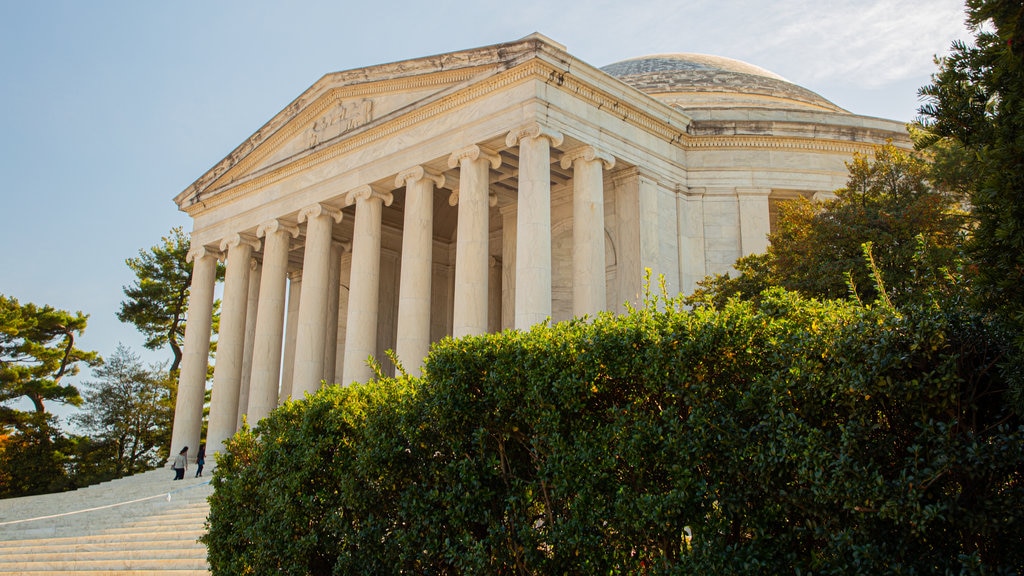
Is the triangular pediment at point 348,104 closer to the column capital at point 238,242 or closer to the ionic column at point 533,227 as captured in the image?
the column capital at point 238,242

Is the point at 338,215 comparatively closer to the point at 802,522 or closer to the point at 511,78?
the point at 511,78

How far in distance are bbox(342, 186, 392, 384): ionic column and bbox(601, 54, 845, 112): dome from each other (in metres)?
18.2

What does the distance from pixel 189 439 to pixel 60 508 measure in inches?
375

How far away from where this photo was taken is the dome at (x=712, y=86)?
151ft

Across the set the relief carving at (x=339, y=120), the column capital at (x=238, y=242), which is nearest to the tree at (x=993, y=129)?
the relief carving at (x=339, y=120)

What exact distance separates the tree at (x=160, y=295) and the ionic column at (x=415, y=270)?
36.0m

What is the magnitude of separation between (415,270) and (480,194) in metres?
4.37

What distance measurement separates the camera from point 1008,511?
8609 millimetres

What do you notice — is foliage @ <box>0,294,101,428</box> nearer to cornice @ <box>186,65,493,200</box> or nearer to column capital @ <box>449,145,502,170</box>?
cornice @ <box>186,65,493,200</box>

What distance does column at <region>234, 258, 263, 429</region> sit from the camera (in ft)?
155

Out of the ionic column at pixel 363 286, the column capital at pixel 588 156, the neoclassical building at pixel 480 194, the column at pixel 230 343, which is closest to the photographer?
the neoclassical building at pixel 480 194

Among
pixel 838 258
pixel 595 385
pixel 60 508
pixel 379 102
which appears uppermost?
pixel 379 102

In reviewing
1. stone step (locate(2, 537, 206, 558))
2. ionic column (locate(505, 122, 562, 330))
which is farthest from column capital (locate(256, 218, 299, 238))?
stone step (locate(2, 537, 206, 558))

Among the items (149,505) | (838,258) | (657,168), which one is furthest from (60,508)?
(838,258)
